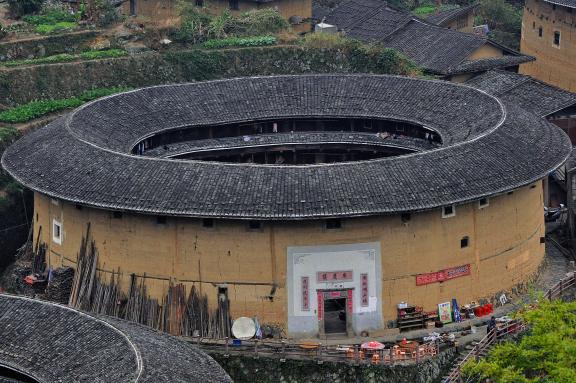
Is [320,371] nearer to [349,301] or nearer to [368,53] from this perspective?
[349,301]

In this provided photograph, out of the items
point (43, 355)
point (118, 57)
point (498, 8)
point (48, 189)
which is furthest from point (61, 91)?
point (498, 8)

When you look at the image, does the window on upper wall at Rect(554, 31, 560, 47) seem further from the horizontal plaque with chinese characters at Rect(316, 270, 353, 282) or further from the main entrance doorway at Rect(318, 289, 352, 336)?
the horizontal plaque with chinese characters at Rect(316, 270, 353, 282)

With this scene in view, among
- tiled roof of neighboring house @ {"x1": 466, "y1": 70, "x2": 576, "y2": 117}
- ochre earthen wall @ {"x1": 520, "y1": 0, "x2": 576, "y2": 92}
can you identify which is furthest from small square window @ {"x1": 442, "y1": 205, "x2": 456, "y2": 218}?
ochre earthen wall @ {"x1": 520, "y1": 0, "x2": 576, "y2": 92}

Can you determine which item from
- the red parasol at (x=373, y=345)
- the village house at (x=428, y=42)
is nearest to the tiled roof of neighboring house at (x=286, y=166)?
the red parasol at (x=373, y=345)

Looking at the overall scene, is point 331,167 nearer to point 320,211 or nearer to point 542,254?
point 320,211

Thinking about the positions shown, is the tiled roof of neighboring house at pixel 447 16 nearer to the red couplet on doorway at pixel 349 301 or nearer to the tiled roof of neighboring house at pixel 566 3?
the tiled roof of neighboring house at pixel 566 3
